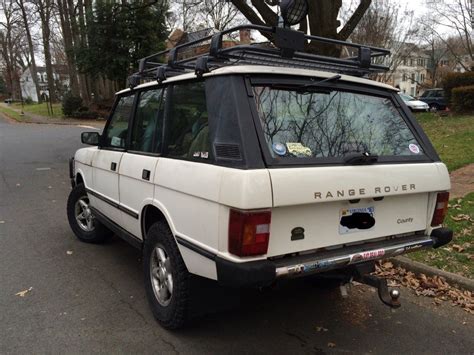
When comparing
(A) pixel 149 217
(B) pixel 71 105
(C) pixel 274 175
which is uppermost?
(C) pixel 274 175

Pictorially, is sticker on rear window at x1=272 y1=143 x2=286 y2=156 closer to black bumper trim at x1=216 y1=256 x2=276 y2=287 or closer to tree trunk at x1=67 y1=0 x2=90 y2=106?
black bumper trim at x1=216 y1=256 x2=276 y2=287

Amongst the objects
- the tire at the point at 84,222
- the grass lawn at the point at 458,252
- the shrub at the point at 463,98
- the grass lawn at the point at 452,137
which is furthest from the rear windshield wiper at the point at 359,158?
the shrub at the point at 463,98

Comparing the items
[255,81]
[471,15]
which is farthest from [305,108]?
[471,15]

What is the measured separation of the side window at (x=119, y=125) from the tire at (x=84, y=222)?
3.27ft

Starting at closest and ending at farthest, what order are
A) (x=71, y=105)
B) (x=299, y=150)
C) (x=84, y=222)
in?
(x=299, y=150)
(x=84, y=222)
(x=71, y=105)

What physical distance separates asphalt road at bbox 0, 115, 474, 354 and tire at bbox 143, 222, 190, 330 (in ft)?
0.33

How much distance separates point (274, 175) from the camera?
262 centimetres

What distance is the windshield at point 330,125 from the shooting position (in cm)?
292

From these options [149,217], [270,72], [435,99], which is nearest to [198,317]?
[149,217]

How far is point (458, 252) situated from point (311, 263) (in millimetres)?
2809

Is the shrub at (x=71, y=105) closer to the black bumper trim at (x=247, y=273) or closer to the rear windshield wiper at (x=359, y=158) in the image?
the rear windshield wiper at (x=359, y=158)

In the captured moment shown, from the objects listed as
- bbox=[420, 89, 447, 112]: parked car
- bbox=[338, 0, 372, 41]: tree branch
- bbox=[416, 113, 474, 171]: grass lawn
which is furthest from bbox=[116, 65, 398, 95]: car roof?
bbox=[420, 89, 447, 112]: parked car

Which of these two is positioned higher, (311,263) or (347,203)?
(347,203)

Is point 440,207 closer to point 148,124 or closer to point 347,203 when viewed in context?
point 347,203
